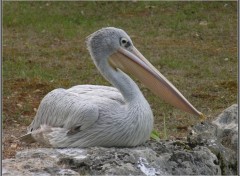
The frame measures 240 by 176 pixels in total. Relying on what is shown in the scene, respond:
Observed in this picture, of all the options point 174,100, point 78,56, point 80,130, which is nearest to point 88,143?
point 80,130

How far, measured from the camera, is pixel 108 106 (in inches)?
163

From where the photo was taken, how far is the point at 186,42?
36.2 feet

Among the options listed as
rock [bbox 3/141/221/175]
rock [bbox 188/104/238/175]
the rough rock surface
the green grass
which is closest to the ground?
the green grass

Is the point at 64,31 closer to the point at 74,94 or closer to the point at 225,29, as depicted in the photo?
the point at 225,29

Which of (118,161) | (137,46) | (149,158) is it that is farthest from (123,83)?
(137,46)

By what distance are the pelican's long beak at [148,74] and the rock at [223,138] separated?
0.19 metres

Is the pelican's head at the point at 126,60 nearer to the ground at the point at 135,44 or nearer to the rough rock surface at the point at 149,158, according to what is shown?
the rough rock surface at the point at 149,158

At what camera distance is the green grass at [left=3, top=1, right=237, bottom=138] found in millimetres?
7797

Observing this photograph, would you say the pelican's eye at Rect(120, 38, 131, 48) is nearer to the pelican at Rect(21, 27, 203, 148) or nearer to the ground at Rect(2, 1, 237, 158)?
the pelican at Rect(21, 27, 203, 148)

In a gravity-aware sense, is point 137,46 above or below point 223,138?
above

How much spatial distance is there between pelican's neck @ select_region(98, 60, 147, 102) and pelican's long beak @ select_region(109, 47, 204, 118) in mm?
62

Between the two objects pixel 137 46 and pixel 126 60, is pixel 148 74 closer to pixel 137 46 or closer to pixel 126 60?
pixel 126 60

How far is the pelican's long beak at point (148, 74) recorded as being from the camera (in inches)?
175

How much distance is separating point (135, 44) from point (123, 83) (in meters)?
6.60
